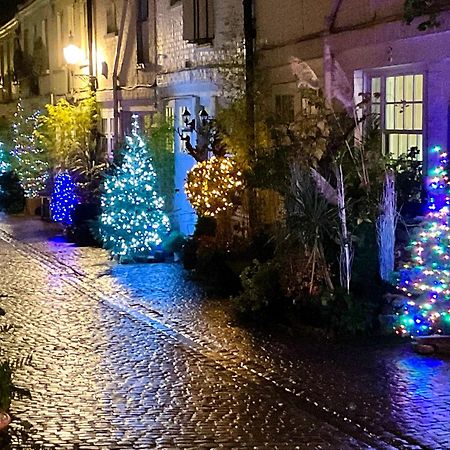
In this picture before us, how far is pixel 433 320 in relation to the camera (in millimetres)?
10734

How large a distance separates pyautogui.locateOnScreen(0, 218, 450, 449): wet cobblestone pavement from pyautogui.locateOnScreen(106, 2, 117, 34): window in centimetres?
1161

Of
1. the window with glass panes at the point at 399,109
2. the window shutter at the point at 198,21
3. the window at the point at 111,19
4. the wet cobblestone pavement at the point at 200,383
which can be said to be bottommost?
the wet cobblestone pavement at the point at 200,383

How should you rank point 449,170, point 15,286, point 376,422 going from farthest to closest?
point 15,286 → point 449,170 → point 376,422

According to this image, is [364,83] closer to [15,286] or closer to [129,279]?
[129,279]

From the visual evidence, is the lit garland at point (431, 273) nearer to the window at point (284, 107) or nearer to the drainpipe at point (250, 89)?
the drainpipe at point (250, 89)

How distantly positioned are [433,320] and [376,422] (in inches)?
111

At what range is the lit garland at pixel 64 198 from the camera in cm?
2306

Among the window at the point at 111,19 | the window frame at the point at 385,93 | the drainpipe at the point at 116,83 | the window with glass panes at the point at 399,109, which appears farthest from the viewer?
the window at the point at 111,19

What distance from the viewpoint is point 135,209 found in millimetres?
17781

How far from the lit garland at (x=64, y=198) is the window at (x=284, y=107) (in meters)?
7.25

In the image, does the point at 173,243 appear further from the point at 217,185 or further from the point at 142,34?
the point at 142,34

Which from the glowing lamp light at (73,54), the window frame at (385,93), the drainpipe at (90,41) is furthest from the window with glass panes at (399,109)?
the glowing lamp light at (73,54)

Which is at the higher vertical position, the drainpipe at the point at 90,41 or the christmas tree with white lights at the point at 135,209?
the drainpipe at the point at 90,41

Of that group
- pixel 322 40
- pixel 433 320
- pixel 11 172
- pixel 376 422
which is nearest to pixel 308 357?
pixel 433 320
